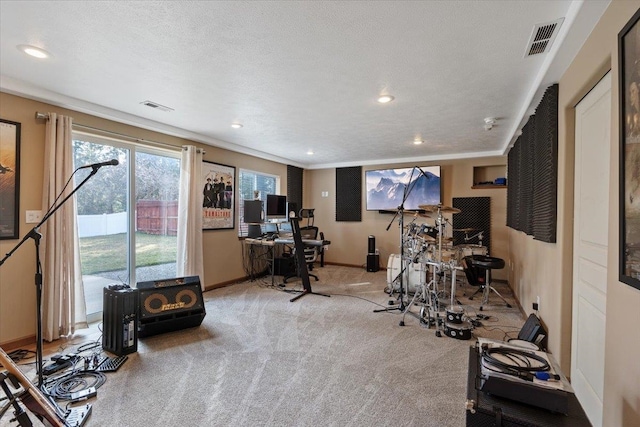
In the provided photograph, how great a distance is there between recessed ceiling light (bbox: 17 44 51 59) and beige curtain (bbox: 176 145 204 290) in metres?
2.05

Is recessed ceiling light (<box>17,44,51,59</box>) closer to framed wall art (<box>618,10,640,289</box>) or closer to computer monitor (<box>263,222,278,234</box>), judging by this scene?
framed wall art (<box>618,10,640,289</box>)

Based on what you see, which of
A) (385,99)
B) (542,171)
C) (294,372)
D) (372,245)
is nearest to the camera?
(294,372)

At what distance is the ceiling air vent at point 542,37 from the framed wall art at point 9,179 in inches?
165

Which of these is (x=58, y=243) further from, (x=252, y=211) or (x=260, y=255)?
(x=260, y=255)

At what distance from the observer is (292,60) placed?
7.02ft

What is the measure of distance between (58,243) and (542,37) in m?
4.26

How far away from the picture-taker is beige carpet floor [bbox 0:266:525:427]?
1.83m

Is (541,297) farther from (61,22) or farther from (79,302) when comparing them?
(79,302)

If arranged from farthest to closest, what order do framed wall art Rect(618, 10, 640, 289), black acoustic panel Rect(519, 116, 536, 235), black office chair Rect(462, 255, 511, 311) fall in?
black office chair Rect(462, 255, 511, 311), black acoustic panel Rect(519, 116, 536, 235), framed wall art Rect(618, 10, 640, 289)

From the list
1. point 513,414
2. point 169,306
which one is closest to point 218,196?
point 169,306

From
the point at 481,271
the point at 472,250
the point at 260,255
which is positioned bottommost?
the point at 481,271

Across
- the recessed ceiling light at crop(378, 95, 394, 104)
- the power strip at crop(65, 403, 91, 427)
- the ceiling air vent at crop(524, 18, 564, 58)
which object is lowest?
the power strip at crop(65, 403, 91, 427)

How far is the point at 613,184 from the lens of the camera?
134cm

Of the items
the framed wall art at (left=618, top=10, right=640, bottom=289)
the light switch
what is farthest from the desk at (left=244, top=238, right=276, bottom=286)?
the framed wall art at (left=618, top=10, right=640, bottom=289)
